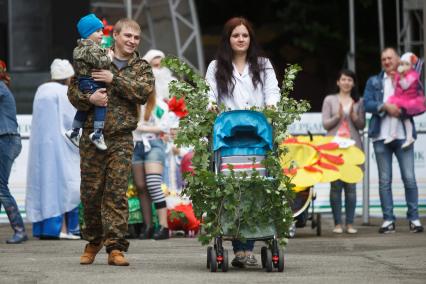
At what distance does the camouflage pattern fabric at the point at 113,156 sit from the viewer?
10.5 m

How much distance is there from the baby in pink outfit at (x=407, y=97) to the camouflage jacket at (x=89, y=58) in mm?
→ 5662

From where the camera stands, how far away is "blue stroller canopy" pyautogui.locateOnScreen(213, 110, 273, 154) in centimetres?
1010

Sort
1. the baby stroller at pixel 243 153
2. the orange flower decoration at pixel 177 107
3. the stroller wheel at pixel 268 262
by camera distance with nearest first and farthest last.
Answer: the stroller wheel at pixel 268 262 → the baby stroller at pixel 243 153 → the orange flower decoration at pixel 177 107

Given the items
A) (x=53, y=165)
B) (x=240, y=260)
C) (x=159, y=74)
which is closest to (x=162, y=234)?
(x=53, y=165)

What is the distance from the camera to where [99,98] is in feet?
34.1

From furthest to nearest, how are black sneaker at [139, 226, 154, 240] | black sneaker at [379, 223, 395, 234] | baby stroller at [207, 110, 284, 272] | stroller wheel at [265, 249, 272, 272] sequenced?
black sneaker at [379, 223, 395, 234] < black sneaker at [139, 226, 154, 240] < baby stroller at [207, 110, 284, 272] < stroller wheel at [265, 249, 272, 272]

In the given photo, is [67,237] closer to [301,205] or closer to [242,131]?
[301,205]

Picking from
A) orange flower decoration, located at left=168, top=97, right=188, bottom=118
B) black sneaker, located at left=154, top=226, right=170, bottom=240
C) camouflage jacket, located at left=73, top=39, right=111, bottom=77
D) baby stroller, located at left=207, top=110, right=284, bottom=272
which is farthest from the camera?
orange flower decoration, located at left=168, top=97, right=188, bottom=118

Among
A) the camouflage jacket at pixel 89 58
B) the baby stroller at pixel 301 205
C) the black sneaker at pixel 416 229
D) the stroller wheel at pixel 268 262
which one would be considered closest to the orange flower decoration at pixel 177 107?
the baby stroller at pixel 301 205

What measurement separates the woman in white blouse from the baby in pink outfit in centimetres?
494

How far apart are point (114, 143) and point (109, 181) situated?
0.30 metres

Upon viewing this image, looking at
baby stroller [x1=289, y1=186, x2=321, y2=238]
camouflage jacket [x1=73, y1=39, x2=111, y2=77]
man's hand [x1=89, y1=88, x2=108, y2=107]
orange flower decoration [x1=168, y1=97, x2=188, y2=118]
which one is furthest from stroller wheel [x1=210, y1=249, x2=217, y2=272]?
orange flower decoration [x1=168, y1=97, x2=188, y2=118]

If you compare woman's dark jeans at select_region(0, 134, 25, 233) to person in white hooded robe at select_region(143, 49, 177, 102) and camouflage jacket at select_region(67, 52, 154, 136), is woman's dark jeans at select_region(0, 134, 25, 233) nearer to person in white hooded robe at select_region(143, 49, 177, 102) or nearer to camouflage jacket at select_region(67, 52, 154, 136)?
person in white hooded robe at select_region(143, 49, 177, 102)

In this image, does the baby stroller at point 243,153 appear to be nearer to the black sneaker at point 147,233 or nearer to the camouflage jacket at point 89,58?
the camouflage jacket at point 89,58
